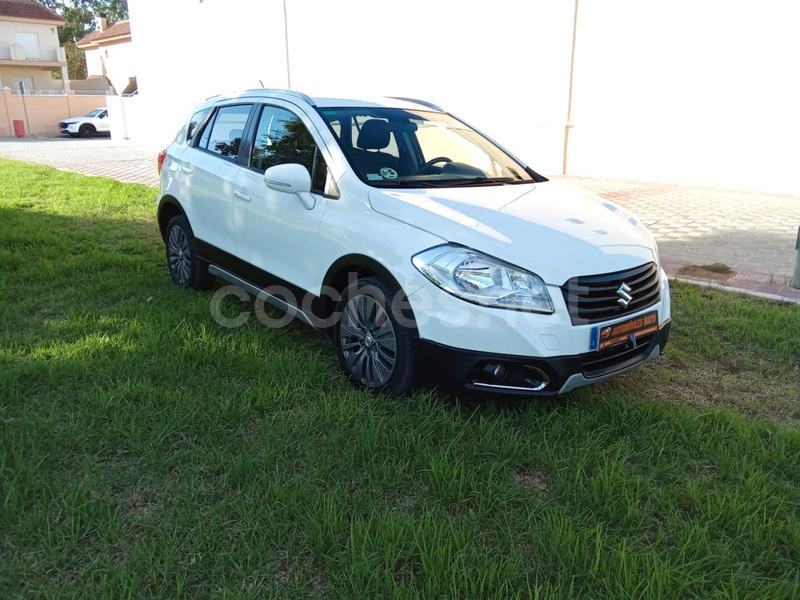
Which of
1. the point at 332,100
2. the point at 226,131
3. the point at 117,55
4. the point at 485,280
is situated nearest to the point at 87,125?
the point at 117,55

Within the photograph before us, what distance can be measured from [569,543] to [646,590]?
0.31 metres

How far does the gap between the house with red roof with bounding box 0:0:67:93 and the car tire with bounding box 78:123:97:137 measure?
16850mm

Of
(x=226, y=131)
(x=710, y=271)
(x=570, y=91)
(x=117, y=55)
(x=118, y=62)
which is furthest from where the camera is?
(x=118, y=62)

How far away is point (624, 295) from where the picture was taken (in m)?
3.29

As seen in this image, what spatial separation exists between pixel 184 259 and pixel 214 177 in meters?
0.99

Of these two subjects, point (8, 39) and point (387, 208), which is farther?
point (8, 39)

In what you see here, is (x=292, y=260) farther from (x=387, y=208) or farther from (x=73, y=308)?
(x=73, y=308)

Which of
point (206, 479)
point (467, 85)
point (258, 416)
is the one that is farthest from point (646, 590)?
point (467, 85)

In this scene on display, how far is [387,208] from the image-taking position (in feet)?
11.6

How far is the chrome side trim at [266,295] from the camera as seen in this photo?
411 cm

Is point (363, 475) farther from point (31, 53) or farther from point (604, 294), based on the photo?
point (31, 53)

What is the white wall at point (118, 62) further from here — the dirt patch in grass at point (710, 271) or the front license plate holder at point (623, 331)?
the front license plate holder at point (623, 331)

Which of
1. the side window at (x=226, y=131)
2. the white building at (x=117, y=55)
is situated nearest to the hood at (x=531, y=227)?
the side window at (x=226, y=131)

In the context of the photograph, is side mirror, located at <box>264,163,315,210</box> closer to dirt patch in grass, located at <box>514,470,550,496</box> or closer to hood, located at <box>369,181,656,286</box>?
hood, located at <box>369,181,656,286</box>
